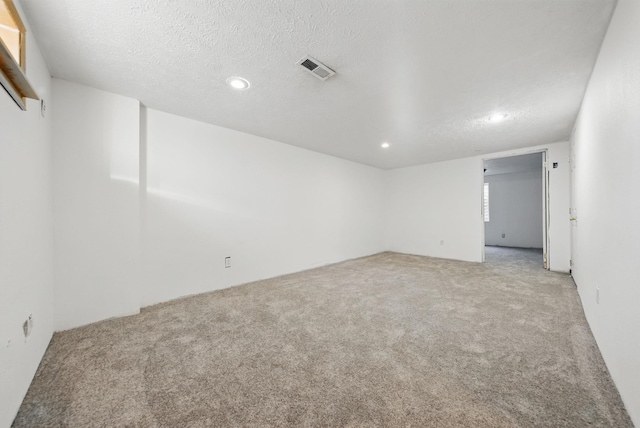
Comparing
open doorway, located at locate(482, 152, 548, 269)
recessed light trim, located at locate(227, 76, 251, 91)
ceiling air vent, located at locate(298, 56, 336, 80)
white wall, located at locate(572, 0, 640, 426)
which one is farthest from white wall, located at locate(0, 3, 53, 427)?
open doorway, located at locate(482, 152, 548, 269)

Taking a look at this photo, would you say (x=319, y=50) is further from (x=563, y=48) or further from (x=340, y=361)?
(x=340, y=361)

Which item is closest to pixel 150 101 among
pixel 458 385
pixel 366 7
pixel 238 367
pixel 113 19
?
pixel 113 19

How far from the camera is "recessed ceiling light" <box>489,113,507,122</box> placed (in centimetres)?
269

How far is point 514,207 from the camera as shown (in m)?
6.61

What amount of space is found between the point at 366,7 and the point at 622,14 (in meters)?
1.38

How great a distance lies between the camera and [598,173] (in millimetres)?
1754

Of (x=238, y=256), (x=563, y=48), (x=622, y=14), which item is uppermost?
(x=563, y=48)

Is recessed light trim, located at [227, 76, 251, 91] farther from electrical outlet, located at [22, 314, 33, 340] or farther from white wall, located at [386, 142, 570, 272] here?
white wall, located at [386, 142, 570, 272]

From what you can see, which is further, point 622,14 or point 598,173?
point 598,173

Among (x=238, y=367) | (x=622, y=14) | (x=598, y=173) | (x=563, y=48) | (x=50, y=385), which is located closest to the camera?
(x=622, y=14)

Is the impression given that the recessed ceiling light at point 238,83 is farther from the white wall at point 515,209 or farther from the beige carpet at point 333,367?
the white wall at point 515,209

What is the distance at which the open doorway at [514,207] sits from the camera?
245 inches

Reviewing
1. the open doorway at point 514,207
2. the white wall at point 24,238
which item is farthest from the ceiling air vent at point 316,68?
the open doorway at point 514,207

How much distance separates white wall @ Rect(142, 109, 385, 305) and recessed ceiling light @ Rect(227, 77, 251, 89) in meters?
1.08
